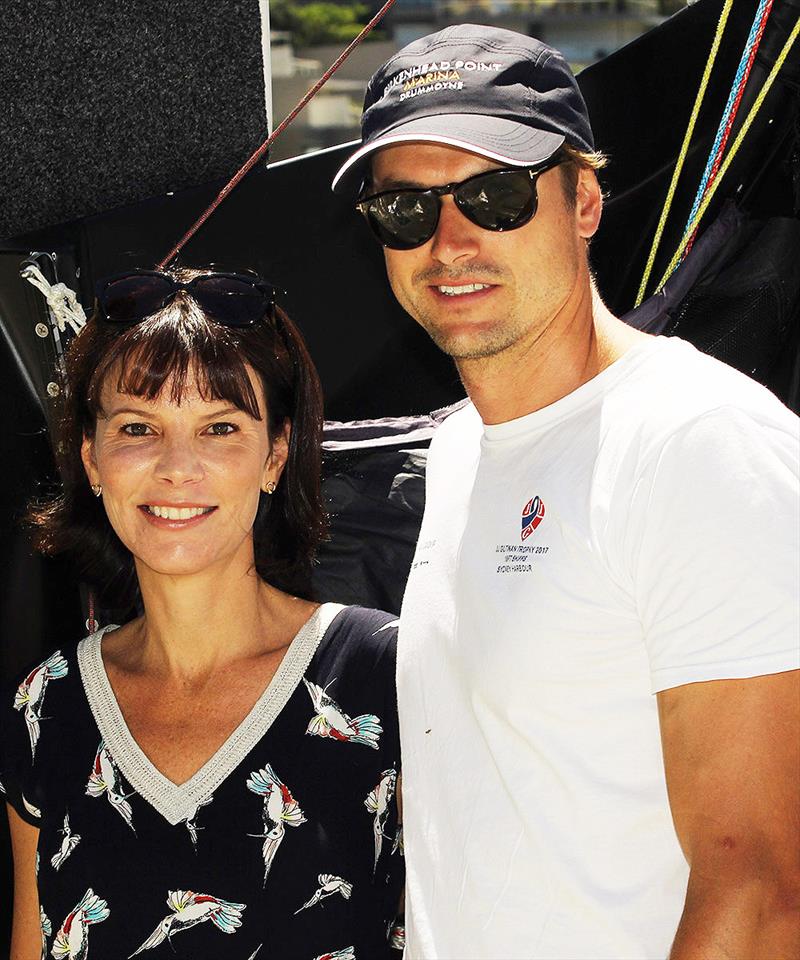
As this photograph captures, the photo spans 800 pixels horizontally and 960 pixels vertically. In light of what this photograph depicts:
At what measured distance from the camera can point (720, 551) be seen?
126 centimetres

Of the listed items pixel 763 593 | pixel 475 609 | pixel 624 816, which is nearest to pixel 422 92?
pixel 475 609

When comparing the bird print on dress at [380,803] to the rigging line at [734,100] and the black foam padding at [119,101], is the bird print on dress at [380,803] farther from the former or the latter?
the black foam padding at [119,101]

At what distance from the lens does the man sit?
50.0 inches

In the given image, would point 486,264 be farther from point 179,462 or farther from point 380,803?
point 380,803

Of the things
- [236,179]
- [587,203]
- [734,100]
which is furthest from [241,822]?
[734,100]

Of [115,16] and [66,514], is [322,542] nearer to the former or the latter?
[66,514]

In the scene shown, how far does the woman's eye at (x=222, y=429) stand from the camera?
1907 mm

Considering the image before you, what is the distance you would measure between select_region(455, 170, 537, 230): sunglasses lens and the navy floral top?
2.02 ft

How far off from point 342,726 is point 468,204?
74 centimetres

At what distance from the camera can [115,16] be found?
2248mm

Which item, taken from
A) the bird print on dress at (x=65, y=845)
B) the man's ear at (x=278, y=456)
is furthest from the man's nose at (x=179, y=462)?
the bird print on dress at (x=65, y=845)

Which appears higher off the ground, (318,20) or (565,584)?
(318,20)

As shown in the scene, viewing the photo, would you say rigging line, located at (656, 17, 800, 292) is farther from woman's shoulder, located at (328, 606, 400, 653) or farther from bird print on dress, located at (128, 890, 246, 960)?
bird print on dress, located at (128, 890, 246, 960)

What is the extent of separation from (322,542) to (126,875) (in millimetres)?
597
